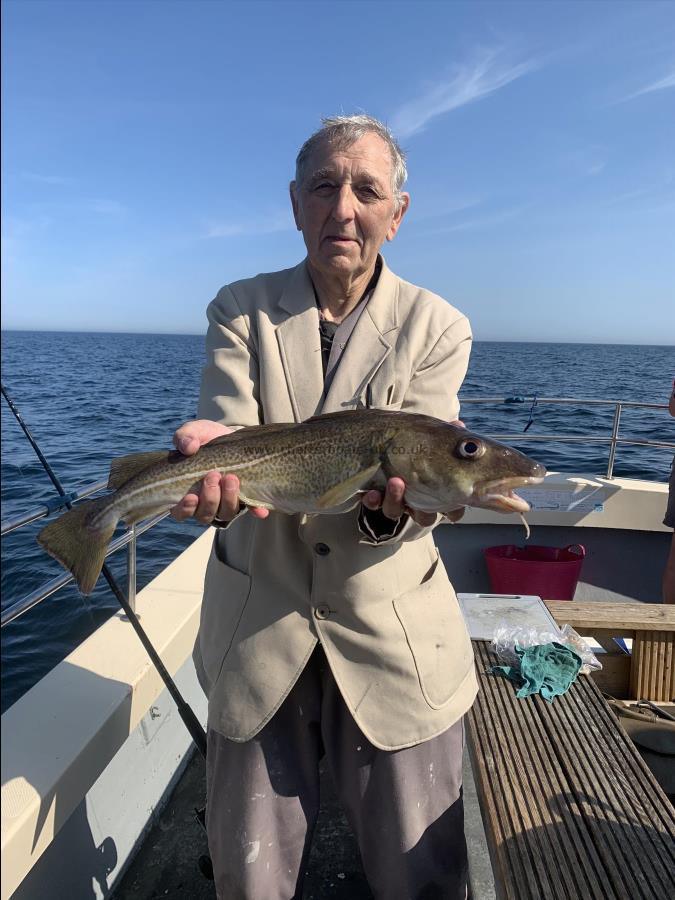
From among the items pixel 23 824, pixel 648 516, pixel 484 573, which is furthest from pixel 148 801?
pixel 648 516

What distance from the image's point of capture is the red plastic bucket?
6676 millimetres

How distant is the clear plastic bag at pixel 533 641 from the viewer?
4.02 metres

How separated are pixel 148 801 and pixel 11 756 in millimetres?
1442

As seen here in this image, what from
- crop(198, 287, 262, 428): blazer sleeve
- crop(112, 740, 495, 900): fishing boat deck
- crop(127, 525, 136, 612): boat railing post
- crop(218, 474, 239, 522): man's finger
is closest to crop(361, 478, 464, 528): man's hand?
crop(218, 474, 239, 522): man's finger

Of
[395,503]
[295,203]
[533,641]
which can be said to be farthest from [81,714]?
[533,641]

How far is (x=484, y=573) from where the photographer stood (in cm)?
752

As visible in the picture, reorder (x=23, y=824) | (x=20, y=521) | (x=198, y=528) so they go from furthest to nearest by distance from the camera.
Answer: (x=198, y=528), (x=20, y=521), (x=23, y=824)

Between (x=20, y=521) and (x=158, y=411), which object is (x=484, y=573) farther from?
(x=158, y=411)

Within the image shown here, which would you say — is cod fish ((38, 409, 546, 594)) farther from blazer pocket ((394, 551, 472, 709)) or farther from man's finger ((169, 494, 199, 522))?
blazer pocket ((394, 551, 472, 709))

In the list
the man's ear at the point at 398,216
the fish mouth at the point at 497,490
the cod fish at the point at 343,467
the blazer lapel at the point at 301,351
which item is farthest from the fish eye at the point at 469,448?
the man's ear at the point at 398,216

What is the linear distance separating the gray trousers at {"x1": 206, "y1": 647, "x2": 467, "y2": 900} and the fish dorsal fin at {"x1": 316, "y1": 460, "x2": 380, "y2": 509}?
0.67 m

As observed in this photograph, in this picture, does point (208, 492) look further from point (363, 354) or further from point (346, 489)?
point (363, 354)

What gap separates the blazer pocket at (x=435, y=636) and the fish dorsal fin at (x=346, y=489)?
1.56ft

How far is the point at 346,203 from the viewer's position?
2.52 m
